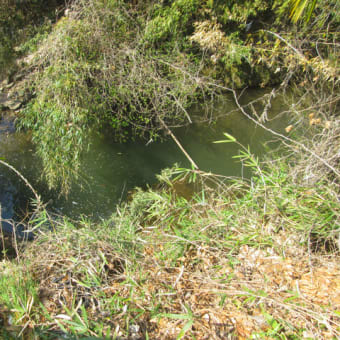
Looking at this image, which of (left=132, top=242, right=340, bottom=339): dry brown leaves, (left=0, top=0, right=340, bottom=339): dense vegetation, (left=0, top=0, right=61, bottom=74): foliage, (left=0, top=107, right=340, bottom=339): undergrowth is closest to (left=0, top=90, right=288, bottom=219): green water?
(left=0, top=0, right=340, bottom=339): dense vegetation

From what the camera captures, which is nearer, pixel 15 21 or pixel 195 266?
pixel 195 266

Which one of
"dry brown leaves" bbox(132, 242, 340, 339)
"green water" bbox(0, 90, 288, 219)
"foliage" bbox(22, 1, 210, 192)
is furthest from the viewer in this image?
"green water" bbox(0, 90, 288, 219)

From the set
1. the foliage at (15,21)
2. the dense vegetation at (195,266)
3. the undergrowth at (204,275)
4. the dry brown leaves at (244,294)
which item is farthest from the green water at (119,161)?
the dry brown leaves at (244,294)

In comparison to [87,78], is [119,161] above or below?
below

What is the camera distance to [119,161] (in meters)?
6.21

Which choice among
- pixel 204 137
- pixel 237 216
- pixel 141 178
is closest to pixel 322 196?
pixel 237 216

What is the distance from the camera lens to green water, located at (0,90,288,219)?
16.8ft

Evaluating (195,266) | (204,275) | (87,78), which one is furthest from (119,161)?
(204,275)

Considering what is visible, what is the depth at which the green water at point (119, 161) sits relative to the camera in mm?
5117

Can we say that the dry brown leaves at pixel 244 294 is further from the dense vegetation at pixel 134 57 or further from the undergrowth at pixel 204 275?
the dense vegetation at pixel 134 57

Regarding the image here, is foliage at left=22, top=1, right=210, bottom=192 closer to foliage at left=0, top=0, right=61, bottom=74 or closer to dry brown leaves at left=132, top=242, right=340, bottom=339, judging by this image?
foliage at left=0, top=0, right=61, bottom=74

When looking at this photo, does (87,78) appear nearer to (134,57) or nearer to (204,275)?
(134,57)

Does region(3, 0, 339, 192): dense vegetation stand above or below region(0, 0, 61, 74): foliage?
below

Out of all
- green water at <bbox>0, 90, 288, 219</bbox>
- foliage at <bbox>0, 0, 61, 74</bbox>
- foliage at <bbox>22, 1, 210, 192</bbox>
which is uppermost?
foliage at <bbox>0, 0, 61, 74</bbox>
